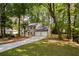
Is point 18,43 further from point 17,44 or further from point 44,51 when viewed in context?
point 44,51

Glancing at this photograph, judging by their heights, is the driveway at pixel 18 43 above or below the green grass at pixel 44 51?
above

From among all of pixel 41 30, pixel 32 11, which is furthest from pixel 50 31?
pixel 32 11

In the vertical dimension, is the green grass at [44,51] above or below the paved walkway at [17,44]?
below

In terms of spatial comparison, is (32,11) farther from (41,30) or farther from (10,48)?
(10,48)

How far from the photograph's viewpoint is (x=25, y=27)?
10.7 feet

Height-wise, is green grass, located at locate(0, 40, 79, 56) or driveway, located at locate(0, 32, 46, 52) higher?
driveway, located at locate(0, 32, 46, 52)

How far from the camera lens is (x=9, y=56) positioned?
3266mm

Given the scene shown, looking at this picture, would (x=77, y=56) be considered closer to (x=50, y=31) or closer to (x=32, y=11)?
(x=50, y=31)

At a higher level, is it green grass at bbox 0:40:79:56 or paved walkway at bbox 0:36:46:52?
paved walkway at bbox 0:36:46:52

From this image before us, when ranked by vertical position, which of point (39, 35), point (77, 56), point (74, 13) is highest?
point (74, 13)

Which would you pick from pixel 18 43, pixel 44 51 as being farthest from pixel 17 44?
pixel 44 51

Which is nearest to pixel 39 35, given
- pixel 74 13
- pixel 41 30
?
pixel 41 30

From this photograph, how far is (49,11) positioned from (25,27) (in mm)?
350

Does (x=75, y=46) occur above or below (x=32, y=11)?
below
